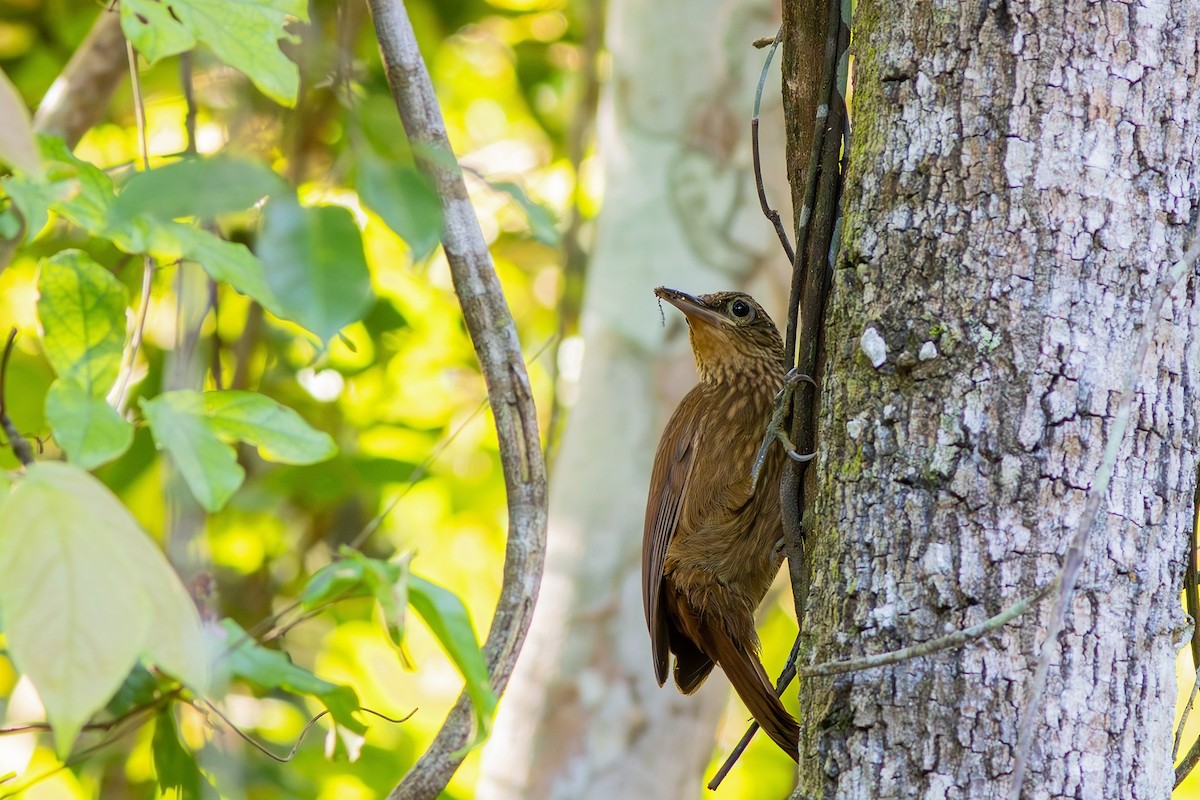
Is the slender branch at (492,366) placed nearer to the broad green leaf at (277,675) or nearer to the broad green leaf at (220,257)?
the broad green leaf at (277,675)

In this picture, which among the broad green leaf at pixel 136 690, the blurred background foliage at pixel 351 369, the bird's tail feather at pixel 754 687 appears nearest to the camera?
the broad green leaf at pixel 136 690

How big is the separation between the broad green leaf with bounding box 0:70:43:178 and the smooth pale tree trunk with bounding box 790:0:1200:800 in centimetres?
108

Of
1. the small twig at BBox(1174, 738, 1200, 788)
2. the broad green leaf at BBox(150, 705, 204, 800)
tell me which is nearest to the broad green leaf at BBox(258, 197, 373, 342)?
the broad green leaf at BBox(150, 705, 204, 800)

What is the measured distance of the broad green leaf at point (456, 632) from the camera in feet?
3.92

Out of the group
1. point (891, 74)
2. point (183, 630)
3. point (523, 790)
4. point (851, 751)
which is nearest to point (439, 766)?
point (851, 751)

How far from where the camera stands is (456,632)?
3.93 ft

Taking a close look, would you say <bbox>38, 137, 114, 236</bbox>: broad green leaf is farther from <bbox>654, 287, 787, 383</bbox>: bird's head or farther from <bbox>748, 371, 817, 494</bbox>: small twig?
<bbox>654, 287, 787, 383</bbox>: bird's head

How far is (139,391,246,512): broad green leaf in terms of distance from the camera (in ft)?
3.99

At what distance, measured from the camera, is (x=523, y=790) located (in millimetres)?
3867

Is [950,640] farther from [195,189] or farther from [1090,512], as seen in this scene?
[195,189]

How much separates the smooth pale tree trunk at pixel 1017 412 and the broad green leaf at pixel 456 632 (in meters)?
0.54

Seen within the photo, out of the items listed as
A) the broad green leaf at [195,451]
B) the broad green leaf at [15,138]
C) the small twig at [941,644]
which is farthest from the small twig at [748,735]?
the broad green leaf at [15,138]

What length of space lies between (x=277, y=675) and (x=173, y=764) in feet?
1.26

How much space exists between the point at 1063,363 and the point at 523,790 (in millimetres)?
2889
